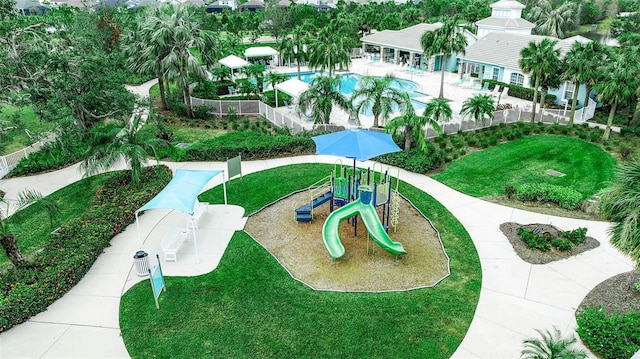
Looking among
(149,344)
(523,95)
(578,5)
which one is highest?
(578,5)

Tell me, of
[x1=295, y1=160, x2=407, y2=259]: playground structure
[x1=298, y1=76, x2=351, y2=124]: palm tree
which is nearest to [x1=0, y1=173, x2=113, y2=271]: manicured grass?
[x1=295, y1=160, x2=407, y2=259]: playground structure

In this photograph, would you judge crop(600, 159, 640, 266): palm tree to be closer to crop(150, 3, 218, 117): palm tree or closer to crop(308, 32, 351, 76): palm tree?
crop(150, 3, 218, 117): palm tree

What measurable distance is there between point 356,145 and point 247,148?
791cm

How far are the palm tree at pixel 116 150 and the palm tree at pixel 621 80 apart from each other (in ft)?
73.5

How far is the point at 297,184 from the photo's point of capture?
18.9 metres

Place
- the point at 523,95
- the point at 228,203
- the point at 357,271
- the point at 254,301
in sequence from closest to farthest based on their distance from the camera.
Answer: the point at 254,301, the point at 357,271, the point at 228,203, the point at 523,95

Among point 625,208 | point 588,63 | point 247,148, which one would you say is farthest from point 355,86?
point 625,208

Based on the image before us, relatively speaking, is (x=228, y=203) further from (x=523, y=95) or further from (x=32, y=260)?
(x=523, y=95)

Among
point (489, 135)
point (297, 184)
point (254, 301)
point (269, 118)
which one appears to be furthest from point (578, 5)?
point (254, 301)

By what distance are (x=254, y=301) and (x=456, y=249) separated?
676 centimetres

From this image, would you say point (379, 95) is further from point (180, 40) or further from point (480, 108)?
point (180, 40)

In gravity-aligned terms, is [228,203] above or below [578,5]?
below

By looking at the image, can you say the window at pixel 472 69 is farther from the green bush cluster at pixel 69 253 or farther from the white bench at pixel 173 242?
the white bench at pixel 173 242

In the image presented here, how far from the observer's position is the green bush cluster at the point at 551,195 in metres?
16.7
